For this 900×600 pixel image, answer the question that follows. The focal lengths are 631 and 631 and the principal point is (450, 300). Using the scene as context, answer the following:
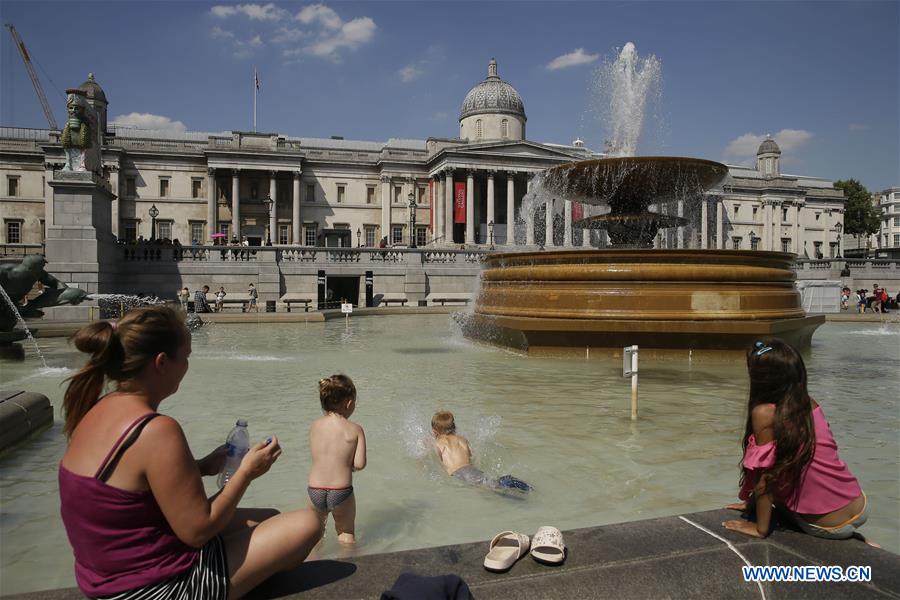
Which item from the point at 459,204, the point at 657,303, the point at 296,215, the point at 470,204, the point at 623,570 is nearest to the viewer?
the point at 623,570

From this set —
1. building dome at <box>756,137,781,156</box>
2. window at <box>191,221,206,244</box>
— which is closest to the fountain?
window at <box>191,221,206,244</box>

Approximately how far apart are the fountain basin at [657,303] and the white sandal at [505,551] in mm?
9025

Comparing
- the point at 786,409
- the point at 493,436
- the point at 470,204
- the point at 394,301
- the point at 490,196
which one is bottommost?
the point at 493,436

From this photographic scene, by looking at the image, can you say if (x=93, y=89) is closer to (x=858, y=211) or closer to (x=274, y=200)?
(x=274, y=200)

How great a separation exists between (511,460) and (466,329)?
10.5 meters

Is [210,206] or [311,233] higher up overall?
[210,206]

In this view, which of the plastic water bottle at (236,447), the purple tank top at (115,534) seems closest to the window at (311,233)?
the plastic water bottle at (236,447)

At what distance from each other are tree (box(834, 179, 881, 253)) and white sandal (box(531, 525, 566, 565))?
10776cm

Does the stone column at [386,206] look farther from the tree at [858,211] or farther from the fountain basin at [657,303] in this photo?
the tree at [858,211]

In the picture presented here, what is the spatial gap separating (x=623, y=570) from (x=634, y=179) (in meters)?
13.9

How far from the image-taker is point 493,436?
21.9 ft

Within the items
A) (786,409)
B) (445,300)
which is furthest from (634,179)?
(445,300)

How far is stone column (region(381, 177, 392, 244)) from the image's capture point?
Answer: 2596 inches

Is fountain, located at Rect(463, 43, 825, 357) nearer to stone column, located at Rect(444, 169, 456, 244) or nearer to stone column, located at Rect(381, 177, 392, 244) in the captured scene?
stone column, located at Rect(444, 169, 456, 244)
